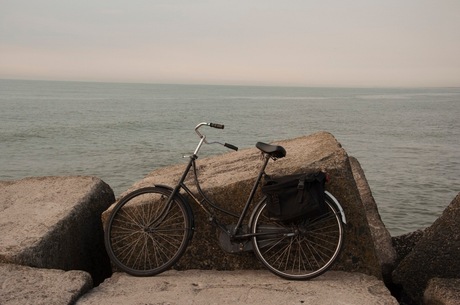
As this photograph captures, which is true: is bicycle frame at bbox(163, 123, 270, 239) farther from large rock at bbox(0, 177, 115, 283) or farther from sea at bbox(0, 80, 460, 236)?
sea at bbox(0, 80, 460, 236)

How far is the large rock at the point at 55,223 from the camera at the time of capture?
5293mm

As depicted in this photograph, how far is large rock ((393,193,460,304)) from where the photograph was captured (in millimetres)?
5699

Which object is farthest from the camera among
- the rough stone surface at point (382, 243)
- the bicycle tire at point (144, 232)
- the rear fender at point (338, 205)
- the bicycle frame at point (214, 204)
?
the rough stone surface at point (382, 243)

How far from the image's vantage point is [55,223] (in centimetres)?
566

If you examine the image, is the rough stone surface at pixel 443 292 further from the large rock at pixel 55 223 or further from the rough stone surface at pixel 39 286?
the large rock at pixel 55 223

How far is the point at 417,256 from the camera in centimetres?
582

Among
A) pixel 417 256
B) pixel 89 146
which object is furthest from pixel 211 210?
pixel 89 146

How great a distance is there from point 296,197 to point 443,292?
5.30 feet

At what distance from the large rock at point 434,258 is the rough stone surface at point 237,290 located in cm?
83

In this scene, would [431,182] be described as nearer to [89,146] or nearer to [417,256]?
[417,256]

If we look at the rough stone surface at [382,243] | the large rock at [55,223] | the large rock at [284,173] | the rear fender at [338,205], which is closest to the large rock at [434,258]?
the rough stone surface at [382,243]

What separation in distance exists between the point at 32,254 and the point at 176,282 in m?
1.48

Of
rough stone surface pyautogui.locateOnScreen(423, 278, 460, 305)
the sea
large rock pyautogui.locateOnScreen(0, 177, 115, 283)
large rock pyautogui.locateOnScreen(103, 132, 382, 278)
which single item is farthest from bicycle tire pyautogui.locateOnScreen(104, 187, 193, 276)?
the sea

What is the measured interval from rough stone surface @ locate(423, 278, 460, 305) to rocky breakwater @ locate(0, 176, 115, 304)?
3.28 meters
